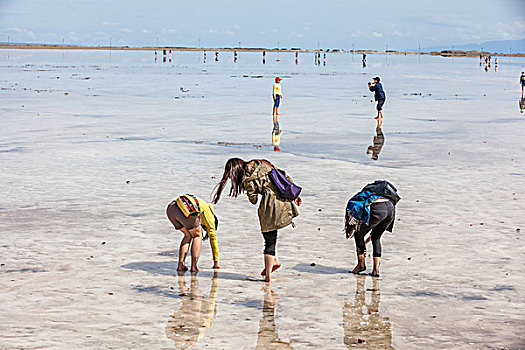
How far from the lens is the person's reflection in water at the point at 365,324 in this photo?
6363 mm

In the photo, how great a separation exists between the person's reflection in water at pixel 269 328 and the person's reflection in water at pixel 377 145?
33.3ft

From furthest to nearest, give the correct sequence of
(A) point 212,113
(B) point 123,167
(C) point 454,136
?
(A) point 212,113 → (C) point 454,136 → (B) point 123,167

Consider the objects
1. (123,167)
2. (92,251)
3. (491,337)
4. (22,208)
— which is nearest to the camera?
(491,337)

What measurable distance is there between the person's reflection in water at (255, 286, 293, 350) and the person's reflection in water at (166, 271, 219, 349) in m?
0.52

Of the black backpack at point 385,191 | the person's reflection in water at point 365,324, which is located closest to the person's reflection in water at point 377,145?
the black backpack at point 385,191

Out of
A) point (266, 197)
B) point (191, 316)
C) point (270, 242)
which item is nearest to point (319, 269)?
point (270, 242)

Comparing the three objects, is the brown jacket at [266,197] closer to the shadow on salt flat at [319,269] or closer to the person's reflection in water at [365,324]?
the shadow on salt flat at [319,269]

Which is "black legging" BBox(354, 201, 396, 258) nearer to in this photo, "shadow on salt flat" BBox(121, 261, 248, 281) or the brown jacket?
the brown jacket

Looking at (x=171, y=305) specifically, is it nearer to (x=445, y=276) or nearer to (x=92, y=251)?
(x=92, y=251)

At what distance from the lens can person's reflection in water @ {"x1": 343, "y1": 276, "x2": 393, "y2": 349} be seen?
A: 20.9 ft

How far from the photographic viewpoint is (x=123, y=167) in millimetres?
15484

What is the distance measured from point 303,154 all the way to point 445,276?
948 cm

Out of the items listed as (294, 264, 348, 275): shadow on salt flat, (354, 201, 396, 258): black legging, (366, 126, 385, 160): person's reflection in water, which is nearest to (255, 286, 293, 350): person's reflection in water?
(294, 264, 348, 275): shadow on salt flat

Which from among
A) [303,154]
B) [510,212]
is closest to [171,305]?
[510,212]
